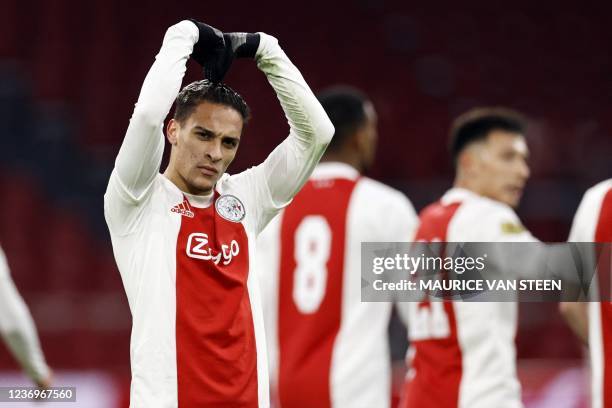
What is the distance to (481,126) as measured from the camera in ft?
16.7

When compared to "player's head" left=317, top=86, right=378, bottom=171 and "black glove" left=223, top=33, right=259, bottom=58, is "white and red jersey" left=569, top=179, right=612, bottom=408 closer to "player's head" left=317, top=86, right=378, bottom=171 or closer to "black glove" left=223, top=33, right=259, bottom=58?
"player's head" left=317, top=86, right=378, bottom=171

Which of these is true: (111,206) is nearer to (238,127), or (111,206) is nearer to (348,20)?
(238,127)

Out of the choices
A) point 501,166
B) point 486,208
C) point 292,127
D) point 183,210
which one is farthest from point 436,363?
point 183,210

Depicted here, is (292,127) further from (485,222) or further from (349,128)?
(349,128)

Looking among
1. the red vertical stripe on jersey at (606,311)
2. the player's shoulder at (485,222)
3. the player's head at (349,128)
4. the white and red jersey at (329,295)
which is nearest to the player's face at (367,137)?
the player's head at (349,128)

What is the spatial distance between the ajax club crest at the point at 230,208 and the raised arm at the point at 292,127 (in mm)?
164

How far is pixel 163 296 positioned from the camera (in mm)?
3062

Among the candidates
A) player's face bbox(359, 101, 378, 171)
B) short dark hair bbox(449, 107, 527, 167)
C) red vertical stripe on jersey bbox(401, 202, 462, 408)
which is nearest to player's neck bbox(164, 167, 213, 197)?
red vertical stripe on jersey bbox(401, 202, 462, 408)

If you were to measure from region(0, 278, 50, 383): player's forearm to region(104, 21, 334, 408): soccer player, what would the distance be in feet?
5.45

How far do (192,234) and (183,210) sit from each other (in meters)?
0.08

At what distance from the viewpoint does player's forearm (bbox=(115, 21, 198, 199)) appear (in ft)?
9.82

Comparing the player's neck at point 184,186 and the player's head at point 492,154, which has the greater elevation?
the player's head at point 492,154

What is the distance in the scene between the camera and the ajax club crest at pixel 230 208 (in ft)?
10.6

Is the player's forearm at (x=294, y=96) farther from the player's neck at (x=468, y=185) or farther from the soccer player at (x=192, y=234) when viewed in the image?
the player's neck at (x=468, y=185)
